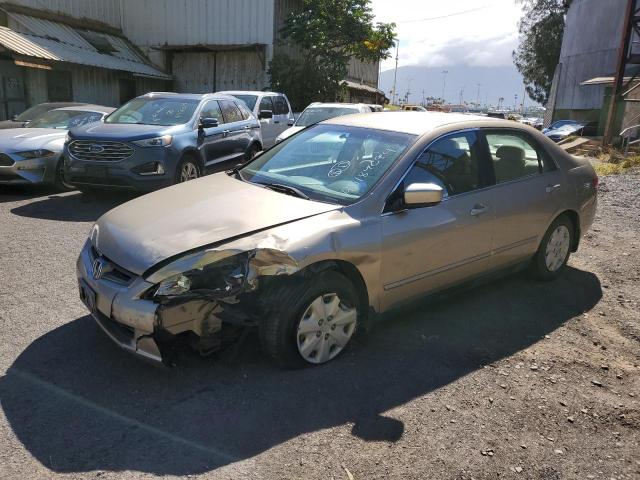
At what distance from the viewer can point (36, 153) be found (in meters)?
8.28

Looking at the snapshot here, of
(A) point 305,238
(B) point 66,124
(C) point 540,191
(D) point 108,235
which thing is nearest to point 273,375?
(A) point 305,238

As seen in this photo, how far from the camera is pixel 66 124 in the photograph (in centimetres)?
957

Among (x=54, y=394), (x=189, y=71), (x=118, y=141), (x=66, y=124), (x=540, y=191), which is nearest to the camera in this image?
(x=54, y=394)

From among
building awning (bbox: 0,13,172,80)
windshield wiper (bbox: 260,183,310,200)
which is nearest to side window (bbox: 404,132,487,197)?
windshield wiper (bbox: 260,183,310,200)

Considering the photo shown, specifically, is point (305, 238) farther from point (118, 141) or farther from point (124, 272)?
point (118, 141)

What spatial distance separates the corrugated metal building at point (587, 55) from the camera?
3100cm

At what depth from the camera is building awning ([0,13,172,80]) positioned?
1683 cm

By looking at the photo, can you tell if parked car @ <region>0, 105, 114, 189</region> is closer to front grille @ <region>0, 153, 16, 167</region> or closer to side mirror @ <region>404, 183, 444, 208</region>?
front grille @ <region>0, 153, 16, 167</region>

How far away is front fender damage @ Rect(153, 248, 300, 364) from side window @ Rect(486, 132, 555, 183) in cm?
228

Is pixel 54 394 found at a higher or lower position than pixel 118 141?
lower

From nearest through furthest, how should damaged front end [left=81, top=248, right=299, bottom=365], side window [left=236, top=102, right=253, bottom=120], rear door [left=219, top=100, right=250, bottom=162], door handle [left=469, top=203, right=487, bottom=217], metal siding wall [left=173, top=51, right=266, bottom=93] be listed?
damaged front end [left=81, top=248, right=299, bottom=365] < door handle [left=469, top=203, right=487, bottom=217] < rear door [left=219, top=100, right=250, bottom=162] < side window [left=236, top=102, right=253, bottom=120] < metal siding wall [left=173, top=51, right=266, bottom=93]

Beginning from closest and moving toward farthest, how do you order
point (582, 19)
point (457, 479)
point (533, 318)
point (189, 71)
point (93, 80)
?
point (457, 479) → point (533, 318) → point (93, 80) → point (189, 71) → point (582, 19)

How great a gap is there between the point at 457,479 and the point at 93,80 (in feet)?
72.0

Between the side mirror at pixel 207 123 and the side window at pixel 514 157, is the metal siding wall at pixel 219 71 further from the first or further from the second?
the side window at pixel 514 157
